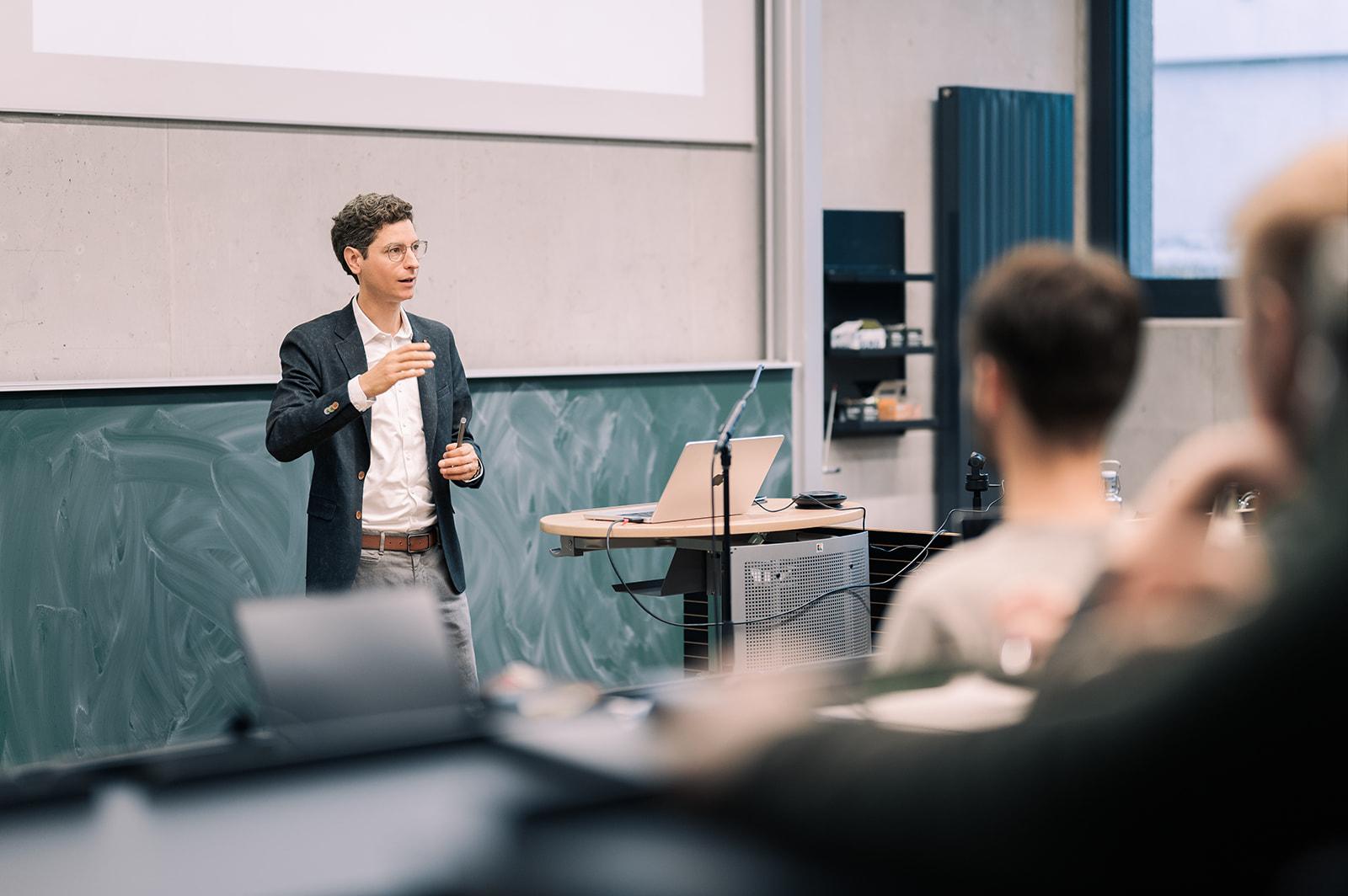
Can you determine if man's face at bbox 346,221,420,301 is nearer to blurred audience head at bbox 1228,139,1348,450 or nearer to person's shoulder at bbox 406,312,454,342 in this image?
person's shoulder at bbox 406,312,454,342

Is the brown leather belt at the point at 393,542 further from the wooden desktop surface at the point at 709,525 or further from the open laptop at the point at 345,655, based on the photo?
the open laptop at the point at 345,655

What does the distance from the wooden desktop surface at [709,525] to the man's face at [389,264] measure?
0.75m

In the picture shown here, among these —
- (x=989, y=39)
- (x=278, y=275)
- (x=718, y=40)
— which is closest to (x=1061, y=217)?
(x=989, y=39)

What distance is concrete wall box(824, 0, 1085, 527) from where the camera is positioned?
6.46m

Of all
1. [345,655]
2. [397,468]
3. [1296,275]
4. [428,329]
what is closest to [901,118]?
[428,329]

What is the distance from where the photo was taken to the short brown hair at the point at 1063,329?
3.04ft

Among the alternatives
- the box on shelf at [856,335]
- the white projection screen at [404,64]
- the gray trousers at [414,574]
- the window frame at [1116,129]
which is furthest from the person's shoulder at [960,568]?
the window frame at [1116,129]

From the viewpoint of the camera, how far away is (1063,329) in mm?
926

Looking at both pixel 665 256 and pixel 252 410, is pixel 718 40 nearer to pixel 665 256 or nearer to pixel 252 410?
pixel 665 256

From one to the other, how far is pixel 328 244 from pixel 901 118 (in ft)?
9.76

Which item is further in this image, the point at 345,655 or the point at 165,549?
the point at 165,549

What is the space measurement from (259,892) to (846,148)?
6046mm

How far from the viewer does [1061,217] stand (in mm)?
7012

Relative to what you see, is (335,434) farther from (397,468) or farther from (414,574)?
Result: (414,574)
